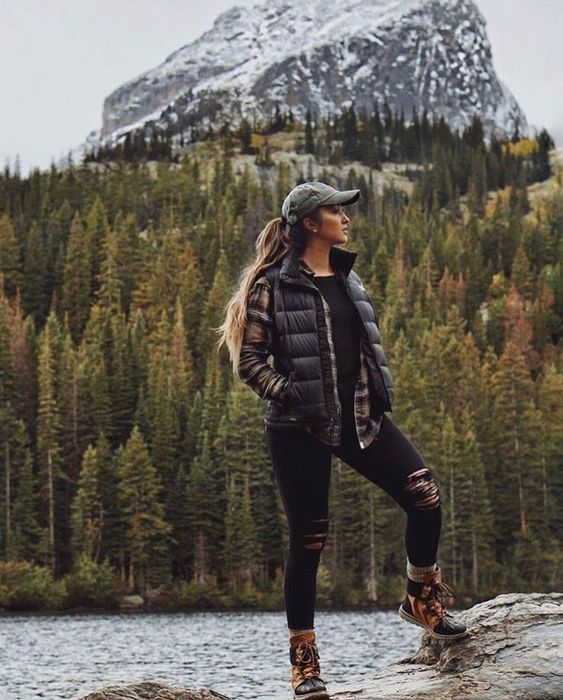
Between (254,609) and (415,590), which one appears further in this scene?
(254,609)

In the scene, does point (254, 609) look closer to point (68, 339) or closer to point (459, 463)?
point (459, 463)

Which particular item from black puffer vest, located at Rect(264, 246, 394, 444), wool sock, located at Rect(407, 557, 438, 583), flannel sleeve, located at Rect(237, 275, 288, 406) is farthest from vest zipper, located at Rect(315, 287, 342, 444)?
wool sock, located at Rect(407, 557, 438, 583)

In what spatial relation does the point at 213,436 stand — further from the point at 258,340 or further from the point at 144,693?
the point at 258,340

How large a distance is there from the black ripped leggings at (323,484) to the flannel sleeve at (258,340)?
373mm

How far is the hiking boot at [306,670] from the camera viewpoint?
8375 mm

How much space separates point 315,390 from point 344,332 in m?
0.51

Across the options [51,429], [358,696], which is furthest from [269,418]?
[51,429]

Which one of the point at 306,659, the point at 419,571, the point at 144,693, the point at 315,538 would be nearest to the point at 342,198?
the point at 315,538

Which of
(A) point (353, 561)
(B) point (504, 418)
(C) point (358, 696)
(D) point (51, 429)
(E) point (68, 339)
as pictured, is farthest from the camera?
(E) point (68, 339)

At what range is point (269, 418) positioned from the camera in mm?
8211

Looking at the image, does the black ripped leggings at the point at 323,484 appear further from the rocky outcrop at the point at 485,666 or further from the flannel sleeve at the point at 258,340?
the rocky outcrop at the point at 485,666

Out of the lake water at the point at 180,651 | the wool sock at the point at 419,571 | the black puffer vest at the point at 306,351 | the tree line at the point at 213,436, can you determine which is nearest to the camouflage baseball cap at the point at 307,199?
the black puffer vest at the point at 306,351

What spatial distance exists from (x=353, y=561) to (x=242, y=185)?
107703 millimetres

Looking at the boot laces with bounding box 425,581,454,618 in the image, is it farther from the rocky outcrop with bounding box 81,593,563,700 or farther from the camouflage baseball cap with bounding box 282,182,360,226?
the camouflage baseball cap with bounding box 282,182,360,226
